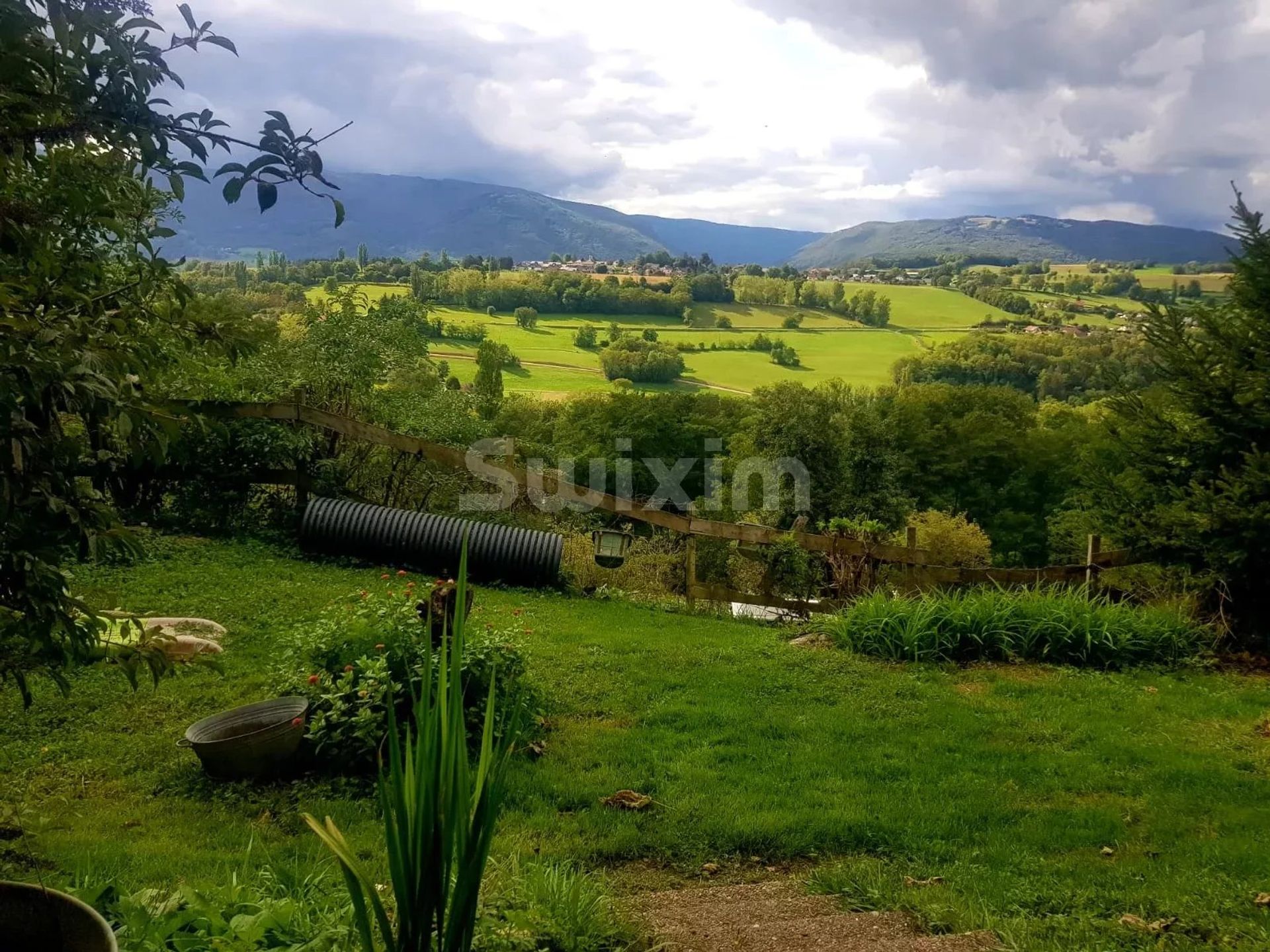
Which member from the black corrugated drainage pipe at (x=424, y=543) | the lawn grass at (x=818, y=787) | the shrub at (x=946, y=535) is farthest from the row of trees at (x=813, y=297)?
the lawn grass at (x=818, y=787)

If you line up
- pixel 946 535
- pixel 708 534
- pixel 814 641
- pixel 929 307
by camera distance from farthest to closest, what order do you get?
1. pixel 929 307
2. pixel 946 535
3. pixel 708 534
4. pixel 814 641

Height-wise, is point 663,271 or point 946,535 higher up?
point 663,271

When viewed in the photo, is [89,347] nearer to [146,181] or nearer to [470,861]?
[146,181]

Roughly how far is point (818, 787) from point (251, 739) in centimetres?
298

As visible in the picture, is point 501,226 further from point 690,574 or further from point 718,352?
point 690,574

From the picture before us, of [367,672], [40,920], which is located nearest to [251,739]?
[367,672]

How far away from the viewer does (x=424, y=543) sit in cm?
1034

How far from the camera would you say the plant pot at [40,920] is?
1805 millimetres

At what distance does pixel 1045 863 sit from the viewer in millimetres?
3957

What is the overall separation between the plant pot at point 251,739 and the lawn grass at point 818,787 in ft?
0.37

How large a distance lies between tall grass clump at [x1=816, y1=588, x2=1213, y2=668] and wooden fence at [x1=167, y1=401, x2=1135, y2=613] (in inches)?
48.1

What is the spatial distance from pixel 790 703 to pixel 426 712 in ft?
16.2

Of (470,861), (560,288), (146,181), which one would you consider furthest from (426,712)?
(560,288)

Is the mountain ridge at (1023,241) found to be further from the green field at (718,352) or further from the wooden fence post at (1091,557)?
the wooden fence post at (1091,557)
